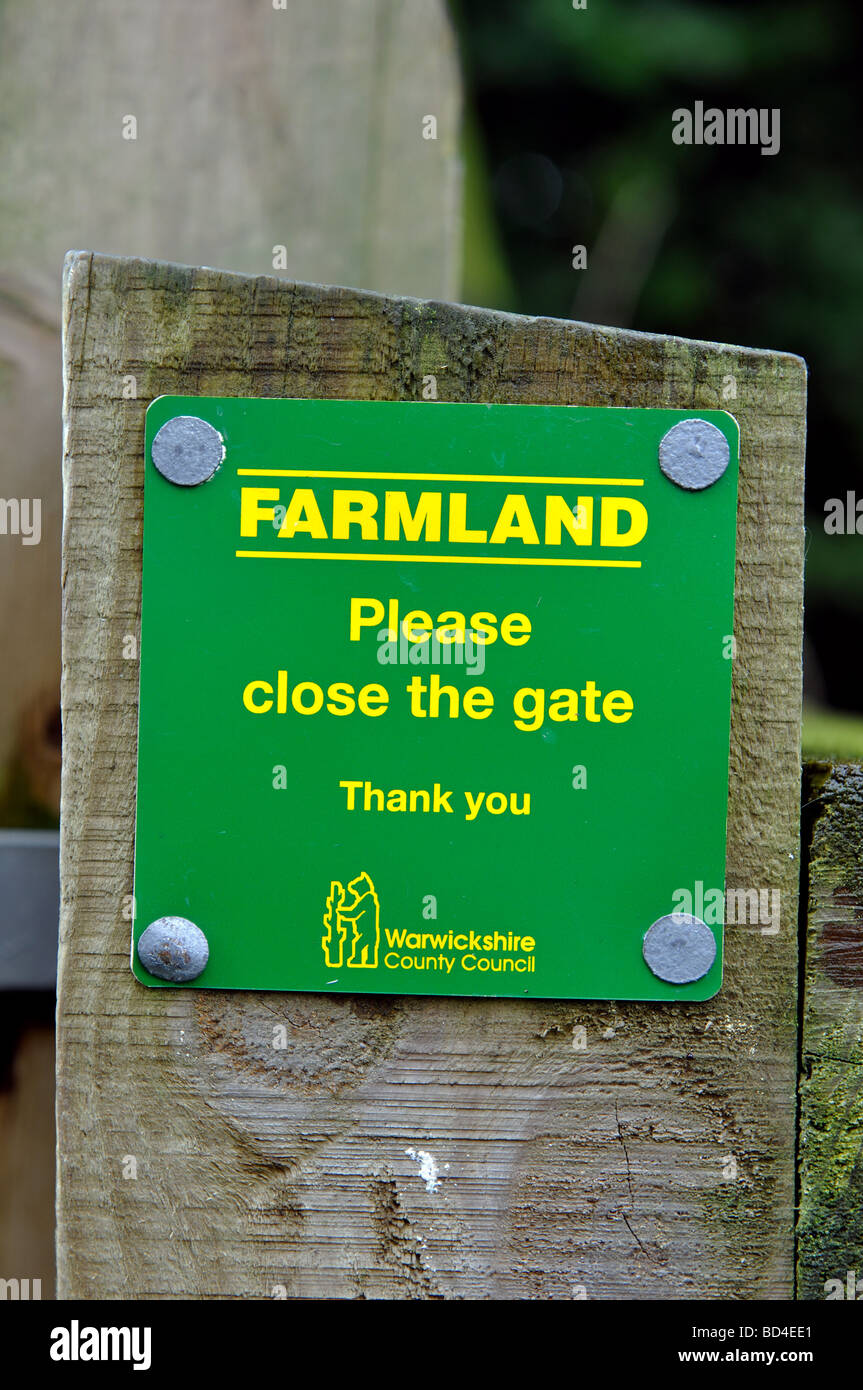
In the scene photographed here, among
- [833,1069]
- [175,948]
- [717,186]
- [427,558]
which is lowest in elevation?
[833,1069]

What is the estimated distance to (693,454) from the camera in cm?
110

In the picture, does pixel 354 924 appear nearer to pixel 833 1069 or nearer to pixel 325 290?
pixel 833 1069

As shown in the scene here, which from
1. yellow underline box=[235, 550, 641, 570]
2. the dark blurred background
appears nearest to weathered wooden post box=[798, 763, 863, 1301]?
yellow underline box=[235, 550, 641, 570]

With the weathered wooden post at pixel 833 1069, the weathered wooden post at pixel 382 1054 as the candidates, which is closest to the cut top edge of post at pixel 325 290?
the weathered wooden post at pixel 382 1054

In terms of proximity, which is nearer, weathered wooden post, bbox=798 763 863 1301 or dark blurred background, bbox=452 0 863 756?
weathered wooden post, bbox=798 763 863 1301

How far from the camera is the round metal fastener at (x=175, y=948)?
1.10 meters

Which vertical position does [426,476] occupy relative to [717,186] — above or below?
below

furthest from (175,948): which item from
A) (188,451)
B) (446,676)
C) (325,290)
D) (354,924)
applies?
(325,290)

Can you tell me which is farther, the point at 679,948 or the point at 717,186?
the point at 717,186

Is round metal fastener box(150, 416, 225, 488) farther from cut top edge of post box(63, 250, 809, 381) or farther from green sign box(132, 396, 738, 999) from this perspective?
cut top edge of post box(63, 250, 809, 381)

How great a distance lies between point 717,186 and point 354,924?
7655 millimetres

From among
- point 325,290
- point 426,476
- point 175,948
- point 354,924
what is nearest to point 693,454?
point 426,476

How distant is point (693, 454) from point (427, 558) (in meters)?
0.26

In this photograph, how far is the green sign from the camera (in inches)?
42.9
